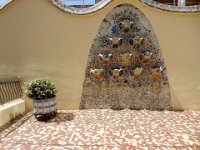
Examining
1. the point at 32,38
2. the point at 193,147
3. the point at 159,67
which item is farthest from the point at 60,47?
the point at 193,147

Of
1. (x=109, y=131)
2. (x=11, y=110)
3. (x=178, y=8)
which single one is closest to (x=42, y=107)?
(x=11, y=110)

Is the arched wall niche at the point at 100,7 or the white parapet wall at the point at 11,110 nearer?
the white parapet wall at the point at 11,110

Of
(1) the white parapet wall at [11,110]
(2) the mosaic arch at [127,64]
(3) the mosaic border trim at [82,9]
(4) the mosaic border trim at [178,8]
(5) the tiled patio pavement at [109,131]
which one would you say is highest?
(3) the mosaic border trim at [82,9]

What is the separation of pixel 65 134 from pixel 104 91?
159cm

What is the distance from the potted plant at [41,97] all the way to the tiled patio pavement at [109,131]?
0.19 meters

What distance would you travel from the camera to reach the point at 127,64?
4.91m

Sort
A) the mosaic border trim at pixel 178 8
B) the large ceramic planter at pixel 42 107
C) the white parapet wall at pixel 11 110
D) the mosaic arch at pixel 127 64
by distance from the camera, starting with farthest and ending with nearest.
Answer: the mosaic arch at pixel 127 64, the mosaic border trim at pixel 178 8, the large ceramic planter at pixel 42 107, the white parapet wall at pixel 11 110

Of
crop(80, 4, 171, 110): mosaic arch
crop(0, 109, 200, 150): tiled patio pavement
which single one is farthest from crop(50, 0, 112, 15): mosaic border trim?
crop(0, 109, 200, 150): tiled patio pavement

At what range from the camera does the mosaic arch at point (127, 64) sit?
4.88 m

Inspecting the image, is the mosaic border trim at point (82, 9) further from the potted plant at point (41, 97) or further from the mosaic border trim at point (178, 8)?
the potted plant at point (41, 97)

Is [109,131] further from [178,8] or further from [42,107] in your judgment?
[178,8]

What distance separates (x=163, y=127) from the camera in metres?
3.88

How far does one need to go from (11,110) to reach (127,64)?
229 cm

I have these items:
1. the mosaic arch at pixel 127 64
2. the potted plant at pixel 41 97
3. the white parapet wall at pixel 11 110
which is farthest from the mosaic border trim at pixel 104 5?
the white parapet wall at pixel 11 110
